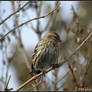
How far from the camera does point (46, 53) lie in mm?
5590

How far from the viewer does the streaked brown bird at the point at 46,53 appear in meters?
5.55

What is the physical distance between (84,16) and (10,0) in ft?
26.6

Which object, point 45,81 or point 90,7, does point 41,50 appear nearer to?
point 45,81

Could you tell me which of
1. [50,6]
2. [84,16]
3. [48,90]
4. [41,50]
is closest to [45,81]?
[48,90]

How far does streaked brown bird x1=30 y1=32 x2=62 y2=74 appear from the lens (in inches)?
219

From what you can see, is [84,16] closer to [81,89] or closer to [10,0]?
[10,0]

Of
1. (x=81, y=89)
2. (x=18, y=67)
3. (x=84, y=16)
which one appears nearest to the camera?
(x=81, y=89)

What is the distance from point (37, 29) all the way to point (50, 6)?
2.49 ft

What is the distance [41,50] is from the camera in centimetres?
571

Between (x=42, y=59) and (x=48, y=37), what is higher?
(x=48, y=37)

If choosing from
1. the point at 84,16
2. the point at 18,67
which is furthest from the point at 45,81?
the point at 84,16

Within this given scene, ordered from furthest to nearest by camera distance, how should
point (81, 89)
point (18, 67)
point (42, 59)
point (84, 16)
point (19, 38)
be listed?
point (84, 16)
point (18, 67)
point (19, 38)
point (42, 59)
point (81, 89)

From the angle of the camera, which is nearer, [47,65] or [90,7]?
[47,65]

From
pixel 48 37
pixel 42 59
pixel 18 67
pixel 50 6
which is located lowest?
pixel 18 67
